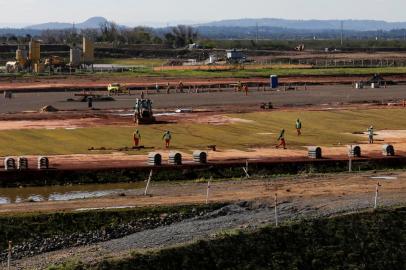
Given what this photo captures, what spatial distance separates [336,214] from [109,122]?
35325 mm

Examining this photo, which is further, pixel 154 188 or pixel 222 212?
pixel 154 188

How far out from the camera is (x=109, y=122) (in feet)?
211

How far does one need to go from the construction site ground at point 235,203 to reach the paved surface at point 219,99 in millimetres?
38395

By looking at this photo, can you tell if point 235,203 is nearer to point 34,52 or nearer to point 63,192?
point 63,192

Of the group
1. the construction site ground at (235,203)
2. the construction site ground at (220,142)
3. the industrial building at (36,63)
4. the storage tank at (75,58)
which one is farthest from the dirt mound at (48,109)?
the storage tank at (75,58)

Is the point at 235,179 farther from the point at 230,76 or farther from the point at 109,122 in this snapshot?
the point at 230,76

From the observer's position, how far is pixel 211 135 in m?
57.3

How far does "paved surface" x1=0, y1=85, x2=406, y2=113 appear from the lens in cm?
7988

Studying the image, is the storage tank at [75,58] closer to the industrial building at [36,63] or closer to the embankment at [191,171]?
the industrial building at [36,63]

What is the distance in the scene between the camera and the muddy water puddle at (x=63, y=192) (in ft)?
124

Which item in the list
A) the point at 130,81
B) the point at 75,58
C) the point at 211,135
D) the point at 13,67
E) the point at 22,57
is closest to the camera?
the point at 211,135

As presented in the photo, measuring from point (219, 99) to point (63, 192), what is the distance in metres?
48.2

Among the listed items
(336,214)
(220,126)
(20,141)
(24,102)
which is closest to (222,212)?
(336,214)

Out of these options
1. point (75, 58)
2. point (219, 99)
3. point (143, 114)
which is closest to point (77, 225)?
point (143, 114)
